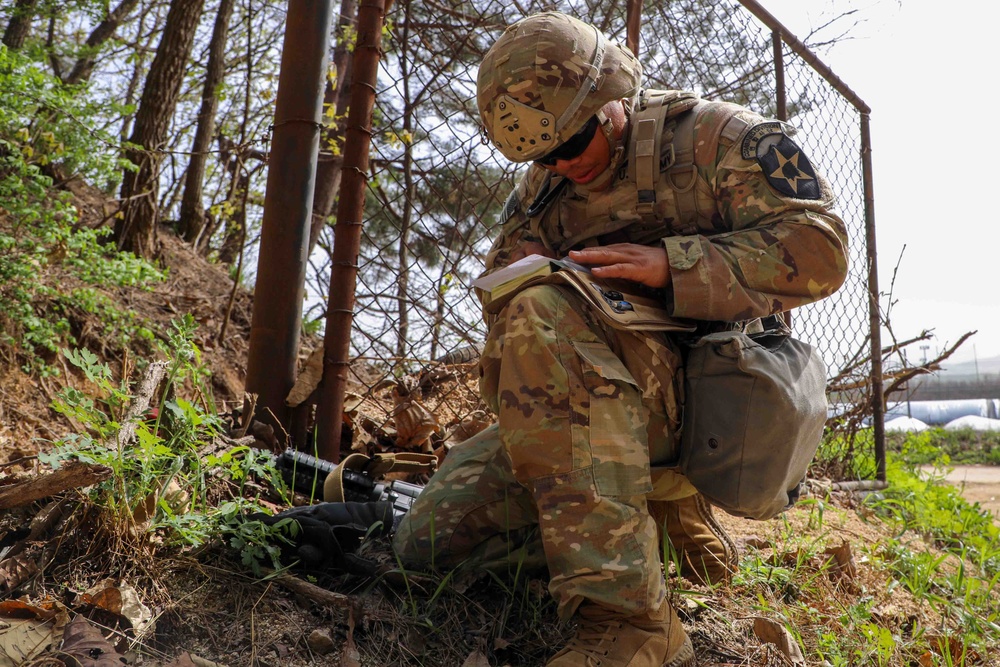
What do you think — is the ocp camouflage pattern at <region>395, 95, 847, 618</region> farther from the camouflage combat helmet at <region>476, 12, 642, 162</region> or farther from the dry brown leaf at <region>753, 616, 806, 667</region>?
the dry brown leaf at <region>753, 616, 806, 667</region>

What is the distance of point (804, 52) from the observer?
3.33m

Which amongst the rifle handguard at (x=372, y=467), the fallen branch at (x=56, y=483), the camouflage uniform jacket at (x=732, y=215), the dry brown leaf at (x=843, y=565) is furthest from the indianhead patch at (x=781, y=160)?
the fallen branch at (x=56, y=483)

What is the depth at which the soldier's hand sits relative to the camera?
1555 mm

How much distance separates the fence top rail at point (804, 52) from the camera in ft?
10.2

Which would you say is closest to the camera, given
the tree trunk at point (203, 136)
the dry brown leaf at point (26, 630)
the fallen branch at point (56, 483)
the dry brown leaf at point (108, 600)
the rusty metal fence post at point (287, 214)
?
the dry brown leaf at point (26, 630)

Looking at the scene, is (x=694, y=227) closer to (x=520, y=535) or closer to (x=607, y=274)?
(x=607, y=274)

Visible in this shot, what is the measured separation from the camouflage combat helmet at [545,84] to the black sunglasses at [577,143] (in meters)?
0.03

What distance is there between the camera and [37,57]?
4.36 metres

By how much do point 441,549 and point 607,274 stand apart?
2.41ft

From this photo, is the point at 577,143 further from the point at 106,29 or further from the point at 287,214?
the point at 106,29

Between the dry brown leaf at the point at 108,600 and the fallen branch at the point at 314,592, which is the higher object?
the dry brown leaf at the point at 108,600

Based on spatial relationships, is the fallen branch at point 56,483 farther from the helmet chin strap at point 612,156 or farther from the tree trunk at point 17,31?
the tree trunk at point 17,31

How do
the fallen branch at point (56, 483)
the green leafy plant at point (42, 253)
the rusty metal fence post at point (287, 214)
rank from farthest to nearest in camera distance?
the green leafy plant at point (42, 253) → the rusty metal fence post at point (287, 214) → the fallen branch at point (56, 483)

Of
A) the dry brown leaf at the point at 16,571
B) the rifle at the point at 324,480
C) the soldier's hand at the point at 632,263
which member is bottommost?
the dry brown leaf at the point at 16,571
